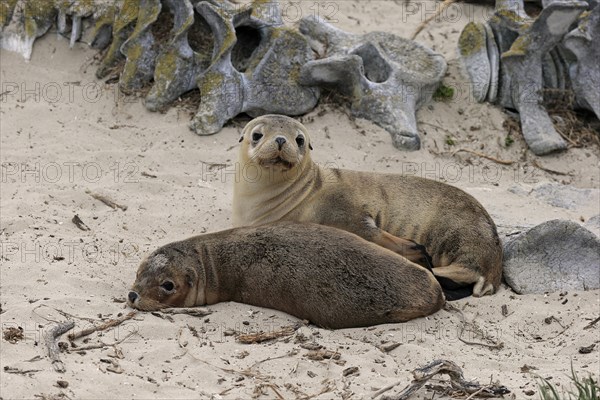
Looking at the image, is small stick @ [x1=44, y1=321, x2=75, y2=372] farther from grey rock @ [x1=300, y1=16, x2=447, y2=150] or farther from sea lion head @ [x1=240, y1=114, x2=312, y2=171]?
grey rock @ [x1=300, y1=16, x2=447, y2=150]

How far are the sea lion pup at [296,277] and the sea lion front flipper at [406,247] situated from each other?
1.54 ft

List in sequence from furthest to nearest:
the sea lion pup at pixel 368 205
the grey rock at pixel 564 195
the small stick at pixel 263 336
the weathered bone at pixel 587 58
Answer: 1. the weathered bone at pixel 587 58
2. the grey rock at pixel 564 195
3. the sea lion pup at pixel 368 205
4. the small stick at pixel 263 336

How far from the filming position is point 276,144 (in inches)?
297

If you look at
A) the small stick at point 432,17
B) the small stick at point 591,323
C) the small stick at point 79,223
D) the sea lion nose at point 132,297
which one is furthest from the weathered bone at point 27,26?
the small stick at point 591,323

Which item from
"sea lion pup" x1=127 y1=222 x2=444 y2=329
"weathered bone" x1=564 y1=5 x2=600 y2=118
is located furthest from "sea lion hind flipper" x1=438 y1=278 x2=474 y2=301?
"weathered bone" x1=564 y1=5 x2=600 y2=118

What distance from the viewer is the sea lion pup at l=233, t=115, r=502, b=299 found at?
24.8ft

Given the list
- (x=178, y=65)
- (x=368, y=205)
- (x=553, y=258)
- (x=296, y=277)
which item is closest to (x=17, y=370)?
(x=296, y=277)

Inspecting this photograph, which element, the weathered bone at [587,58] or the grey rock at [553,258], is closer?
the grey rock at [553,258]

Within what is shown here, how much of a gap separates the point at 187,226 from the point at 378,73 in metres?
3.04

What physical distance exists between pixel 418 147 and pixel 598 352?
3.71 meters

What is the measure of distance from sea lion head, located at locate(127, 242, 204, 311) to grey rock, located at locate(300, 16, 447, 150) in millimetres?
3354

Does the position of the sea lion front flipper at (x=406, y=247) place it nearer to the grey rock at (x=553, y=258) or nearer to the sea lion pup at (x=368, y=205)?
the sea lion pup at (x=368, y=205)

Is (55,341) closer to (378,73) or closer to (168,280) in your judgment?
(168,280)

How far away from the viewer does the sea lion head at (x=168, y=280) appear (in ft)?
22.4
